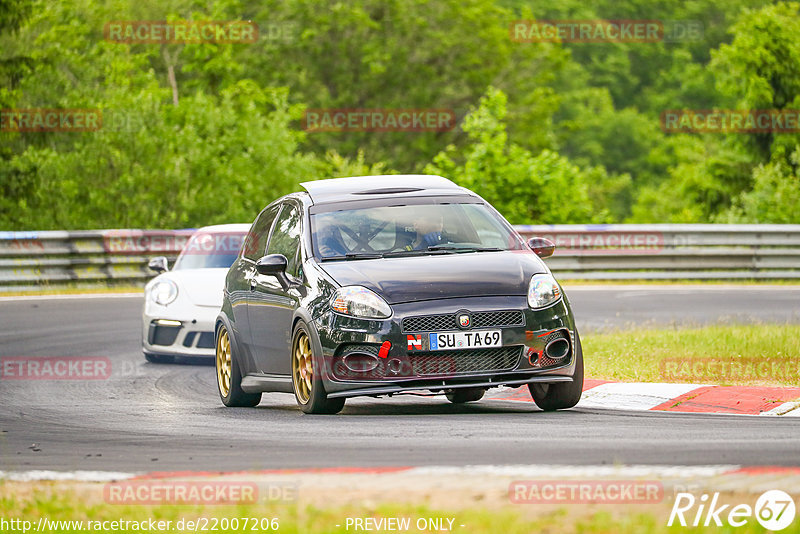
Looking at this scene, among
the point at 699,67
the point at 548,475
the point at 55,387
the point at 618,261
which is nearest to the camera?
the point at 548,475

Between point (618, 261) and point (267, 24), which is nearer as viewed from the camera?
point (618, 261)

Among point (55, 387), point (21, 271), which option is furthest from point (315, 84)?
point (55, 387)

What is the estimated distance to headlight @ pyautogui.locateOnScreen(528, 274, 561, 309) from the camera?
949 cm

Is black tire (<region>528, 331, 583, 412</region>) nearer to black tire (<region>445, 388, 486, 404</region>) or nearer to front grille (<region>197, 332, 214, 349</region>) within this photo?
black tire (<region>445, 388, 486, 404</region>)

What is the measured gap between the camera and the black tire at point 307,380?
9.58 metres

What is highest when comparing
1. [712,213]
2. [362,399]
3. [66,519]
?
[66,519]

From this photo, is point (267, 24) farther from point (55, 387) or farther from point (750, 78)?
point (55, 387)

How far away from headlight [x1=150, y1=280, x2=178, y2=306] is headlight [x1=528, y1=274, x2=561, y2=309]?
6.32m

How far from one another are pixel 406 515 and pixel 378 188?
5.25 meters

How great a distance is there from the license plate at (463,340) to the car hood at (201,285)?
5748mm

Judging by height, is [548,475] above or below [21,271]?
above

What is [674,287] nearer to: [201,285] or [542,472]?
[201,285]

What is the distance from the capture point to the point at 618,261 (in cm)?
2533

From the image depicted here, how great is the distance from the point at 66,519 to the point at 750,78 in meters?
36.9
